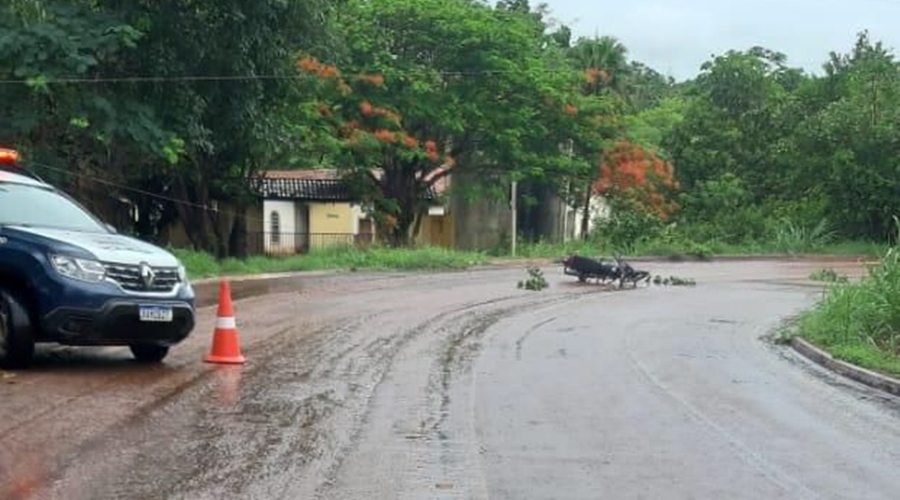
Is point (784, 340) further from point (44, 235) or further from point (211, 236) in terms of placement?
point (211, 236)

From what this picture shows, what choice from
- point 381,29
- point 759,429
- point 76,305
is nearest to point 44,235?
point 76,305

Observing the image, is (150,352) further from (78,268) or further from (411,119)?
(411,119)

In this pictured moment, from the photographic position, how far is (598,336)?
1723cm

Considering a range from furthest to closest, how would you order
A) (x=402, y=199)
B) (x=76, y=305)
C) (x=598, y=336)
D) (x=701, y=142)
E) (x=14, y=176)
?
(x=701, y=142), (x=402, y=199), (x=598, y=336), (x=14, y=176), (x=76, y=305)

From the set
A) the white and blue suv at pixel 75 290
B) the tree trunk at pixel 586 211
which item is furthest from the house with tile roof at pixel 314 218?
the white and blue suv at pixel 75 290

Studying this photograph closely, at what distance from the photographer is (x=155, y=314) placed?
37.4ft

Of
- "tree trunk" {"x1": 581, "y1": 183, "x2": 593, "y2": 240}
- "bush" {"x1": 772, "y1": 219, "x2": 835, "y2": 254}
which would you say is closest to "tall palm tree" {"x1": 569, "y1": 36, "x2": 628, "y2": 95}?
"tree trunk" {"x1": 581, "y1": 183, "x2": 593, "y2": 240}

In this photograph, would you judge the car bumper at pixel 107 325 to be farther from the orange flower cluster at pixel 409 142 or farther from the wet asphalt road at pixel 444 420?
the orange flower cluster at pixel 409 142

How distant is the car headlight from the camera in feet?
36.1

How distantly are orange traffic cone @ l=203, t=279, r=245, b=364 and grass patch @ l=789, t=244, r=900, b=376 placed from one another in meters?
7.36

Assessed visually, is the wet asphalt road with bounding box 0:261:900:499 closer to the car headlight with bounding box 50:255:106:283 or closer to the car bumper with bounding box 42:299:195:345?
the car bumper with bounding box 42:299:195:345

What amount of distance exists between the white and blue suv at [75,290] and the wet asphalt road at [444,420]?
0.38m

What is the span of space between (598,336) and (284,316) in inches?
193

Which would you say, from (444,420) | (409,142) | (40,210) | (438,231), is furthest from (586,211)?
(444,420)
